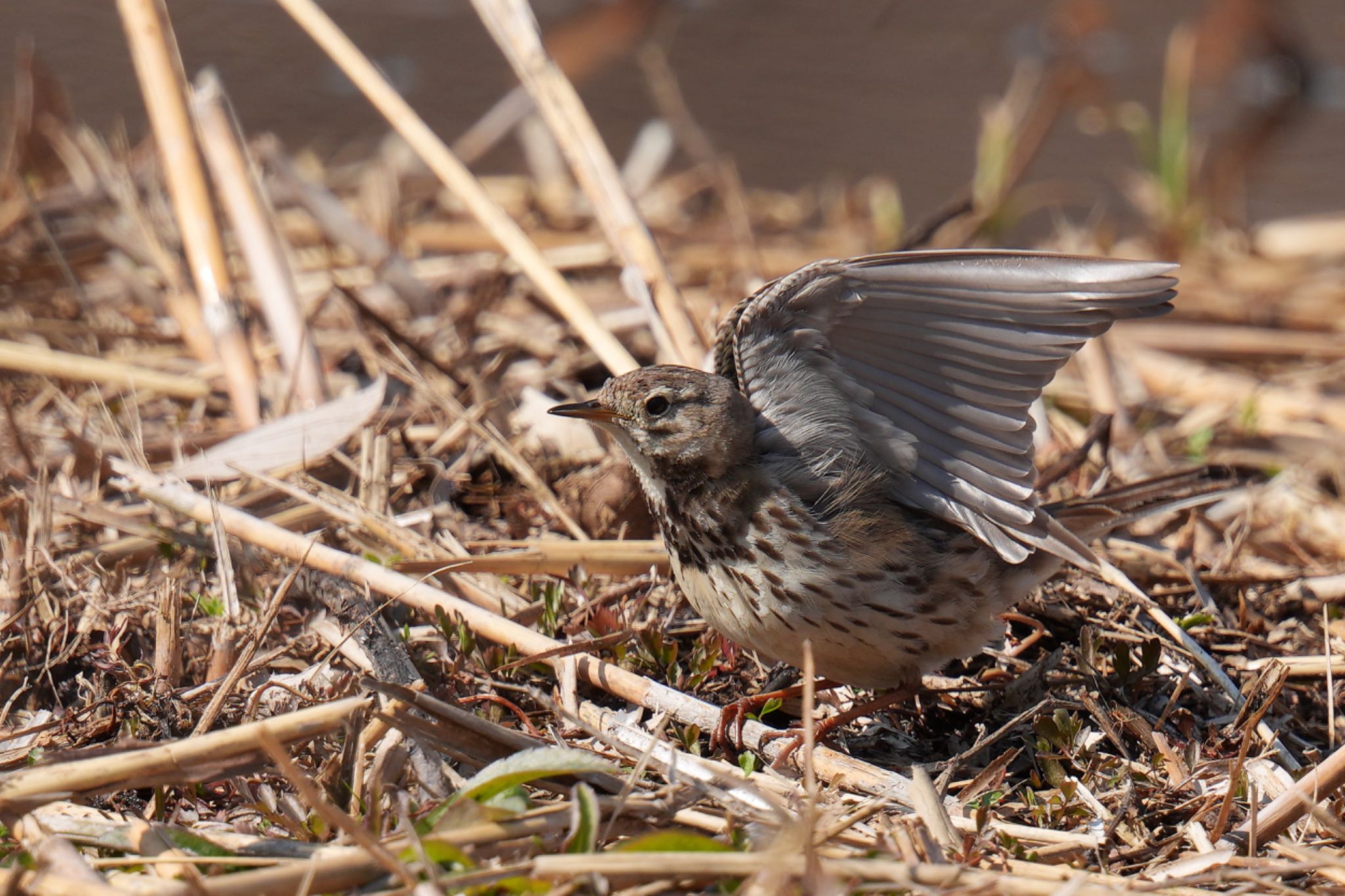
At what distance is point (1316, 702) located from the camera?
3631mm

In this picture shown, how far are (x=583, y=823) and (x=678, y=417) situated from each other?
1.24m

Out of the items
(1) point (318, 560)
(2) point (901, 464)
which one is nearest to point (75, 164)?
(1) point (318, 560)

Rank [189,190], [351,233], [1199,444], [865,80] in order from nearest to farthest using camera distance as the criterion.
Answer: [189,190], [1199,444], [351,233], [865,80]

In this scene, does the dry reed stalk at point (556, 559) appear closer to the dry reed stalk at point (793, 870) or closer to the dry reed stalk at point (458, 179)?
the dry reed stalk at point (458, 179)

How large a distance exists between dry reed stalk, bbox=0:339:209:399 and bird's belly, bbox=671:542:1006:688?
77.4 inches

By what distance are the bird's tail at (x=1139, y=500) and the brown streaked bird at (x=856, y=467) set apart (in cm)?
22

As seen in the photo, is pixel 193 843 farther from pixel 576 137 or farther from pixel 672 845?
pixel 576 137

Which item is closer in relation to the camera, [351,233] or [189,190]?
[189,190]

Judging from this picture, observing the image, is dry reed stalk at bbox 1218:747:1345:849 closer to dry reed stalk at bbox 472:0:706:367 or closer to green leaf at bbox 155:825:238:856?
green leaf at bbox 155:825:238:856

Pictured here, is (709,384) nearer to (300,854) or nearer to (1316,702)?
(300,854)

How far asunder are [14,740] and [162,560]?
0.73m

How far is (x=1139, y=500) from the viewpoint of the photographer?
3852 mm

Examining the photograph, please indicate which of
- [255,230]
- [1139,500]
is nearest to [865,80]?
[255,230]

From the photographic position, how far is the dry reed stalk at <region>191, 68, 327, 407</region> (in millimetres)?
4559
